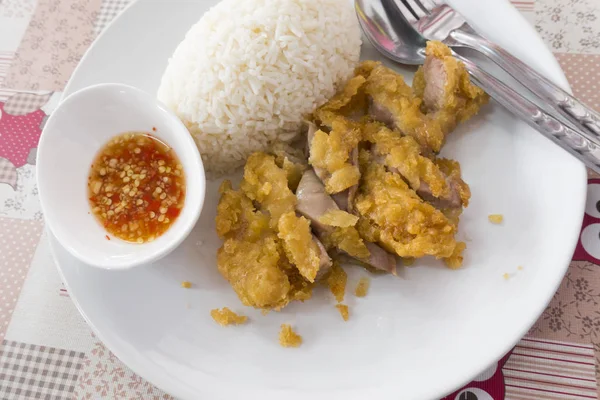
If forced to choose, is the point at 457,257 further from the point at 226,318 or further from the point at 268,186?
the point at 226,318

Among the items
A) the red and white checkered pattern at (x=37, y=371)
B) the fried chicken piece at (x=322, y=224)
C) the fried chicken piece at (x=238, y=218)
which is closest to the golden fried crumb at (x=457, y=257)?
the fried chicken piece at (x=322, y=224)

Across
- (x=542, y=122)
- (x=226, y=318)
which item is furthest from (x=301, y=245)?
(x=542, y=122)

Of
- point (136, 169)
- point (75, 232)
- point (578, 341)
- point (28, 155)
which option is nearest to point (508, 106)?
point (578, 341)

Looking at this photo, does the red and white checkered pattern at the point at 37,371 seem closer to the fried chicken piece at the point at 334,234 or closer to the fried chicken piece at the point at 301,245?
the fried chicken piece at the point at 301,245

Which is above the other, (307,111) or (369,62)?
(369,62)

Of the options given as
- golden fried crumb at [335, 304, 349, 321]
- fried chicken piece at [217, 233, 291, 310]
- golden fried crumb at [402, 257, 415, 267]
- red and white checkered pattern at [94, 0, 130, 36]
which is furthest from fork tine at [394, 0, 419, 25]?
red and white checkered pattern at [94, 0, 130, 36]

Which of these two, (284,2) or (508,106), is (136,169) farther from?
(508,106)
